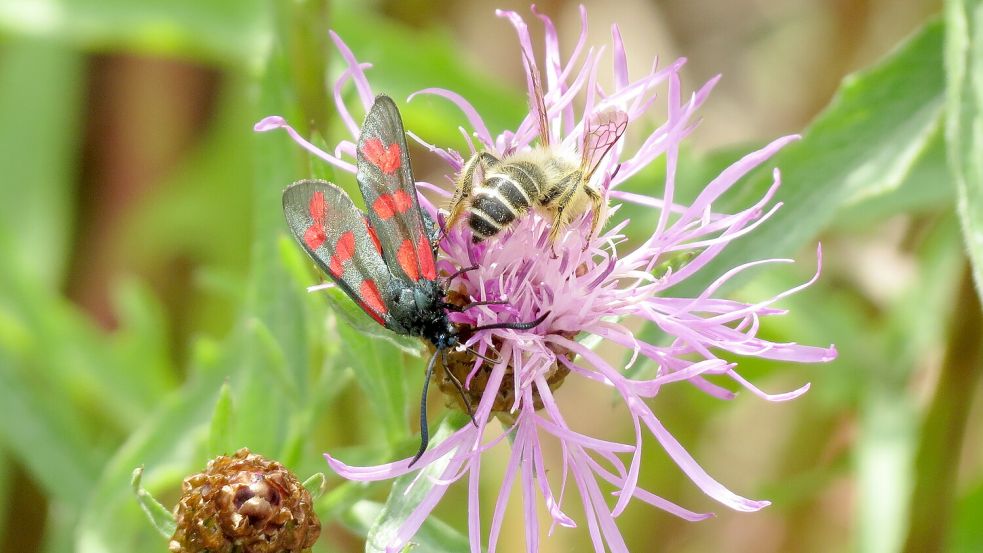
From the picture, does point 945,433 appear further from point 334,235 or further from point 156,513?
point 156,513

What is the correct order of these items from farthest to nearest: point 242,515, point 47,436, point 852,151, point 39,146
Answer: point 39,146 → point 47,436 → point 852,151 → point 242,515

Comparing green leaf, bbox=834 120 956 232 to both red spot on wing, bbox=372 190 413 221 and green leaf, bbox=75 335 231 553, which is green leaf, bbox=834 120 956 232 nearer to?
red spot on wing, bbox=372 190 413 221

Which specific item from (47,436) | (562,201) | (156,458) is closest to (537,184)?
(562,201)

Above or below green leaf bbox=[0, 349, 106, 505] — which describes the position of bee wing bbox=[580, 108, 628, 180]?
above

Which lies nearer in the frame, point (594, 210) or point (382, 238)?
point (382, 238)

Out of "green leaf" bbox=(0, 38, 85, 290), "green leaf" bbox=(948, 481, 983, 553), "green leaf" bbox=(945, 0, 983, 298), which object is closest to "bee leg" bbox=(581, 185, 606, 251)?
"green leaf" bbox=(945, 0, 983, 298)

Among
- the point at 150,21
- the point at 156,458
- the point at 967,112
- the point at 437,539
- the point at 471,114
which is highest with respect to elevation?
the point at 967,112

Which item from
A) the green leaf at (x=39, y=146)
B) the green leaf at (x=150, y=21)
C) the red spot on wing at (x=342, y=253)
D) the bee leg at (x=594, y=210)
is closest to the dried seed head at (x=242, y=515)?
the red spot on wing at (x=342, y=253)
